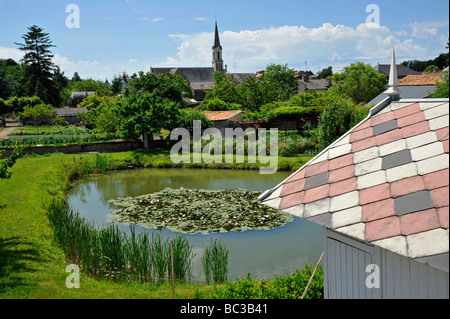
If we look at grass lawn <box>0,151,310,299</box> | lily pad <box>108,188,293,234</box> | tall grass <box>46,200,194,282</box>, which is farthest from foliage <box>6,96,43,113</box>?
tall grass <box>46,200,194,282</box>

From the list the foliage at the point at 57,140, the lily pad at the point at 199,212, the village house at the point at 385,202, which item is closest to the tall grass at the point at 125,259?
the lily pad at the point at 199,212

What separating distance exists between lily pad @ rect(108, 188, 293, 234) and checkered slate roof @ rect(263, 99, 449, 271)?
28.0 feet

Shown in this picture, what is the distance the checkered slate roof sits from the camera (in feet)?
12.4

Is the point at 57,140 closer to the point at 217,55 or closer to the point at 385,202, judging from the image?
the point at 385,202

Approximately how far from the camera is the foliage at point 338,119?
967 inches

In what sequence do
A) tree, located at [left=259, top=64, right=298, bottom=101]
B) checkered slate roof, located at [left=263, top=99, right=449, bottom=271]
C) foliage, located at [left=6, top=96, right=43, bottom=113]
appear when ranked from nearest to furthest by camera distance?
checkered slate roof, located at [left=263, top=99, right=449, bottom=271], foliage, located at [left=6, top=96, right=43, bottom=113], tree, located at [left=259, top=64, right=298, bottom=101]

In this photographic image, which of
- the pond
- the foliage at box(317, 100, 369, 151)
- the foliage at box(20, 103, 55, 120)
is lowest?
the pond

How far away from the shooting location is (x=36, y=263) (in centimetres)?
959

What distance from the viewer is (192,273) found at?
1021cm

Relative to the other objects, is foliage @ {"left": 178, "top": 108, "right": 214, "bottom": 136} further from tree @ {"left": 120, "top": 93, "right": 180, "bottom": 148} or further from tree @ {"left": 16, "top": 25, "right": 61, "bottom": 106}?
tree @ {"left": 16, "top": 25, "right": 61, "bottom": 106}

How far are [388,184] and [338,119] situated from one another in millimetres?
21174

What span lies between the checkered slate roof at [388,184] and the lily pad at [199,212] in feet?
28.0
